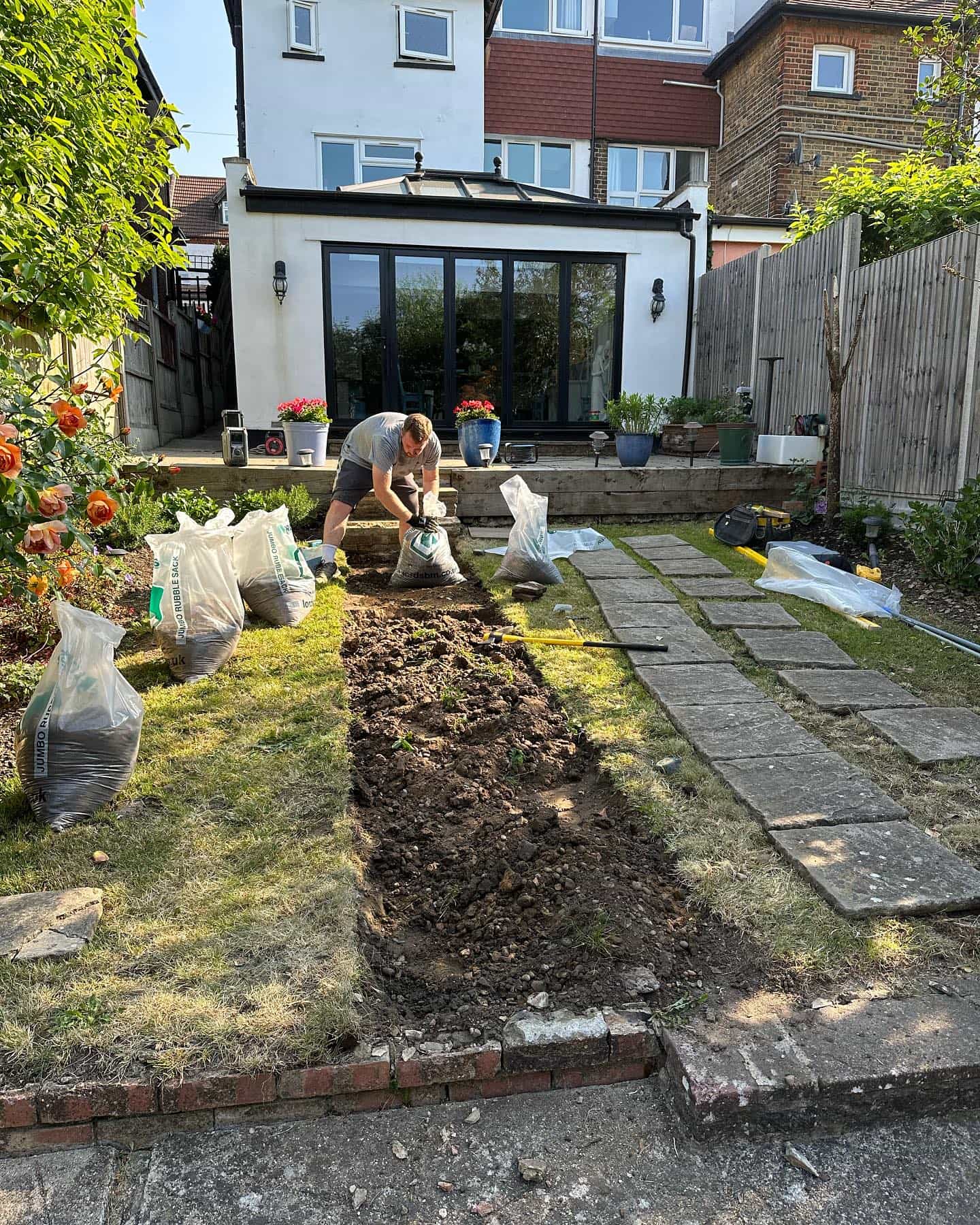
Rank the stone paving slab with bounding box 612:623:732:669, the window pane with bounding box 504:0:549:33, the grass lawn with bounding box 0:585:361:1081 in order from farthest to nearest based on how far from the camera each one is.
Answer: the window pane with bounding box 504:0:549:33
the stone paving slab with bounding box 612:623:732:669
the grass lawn with bounding box 0:585:361:1081

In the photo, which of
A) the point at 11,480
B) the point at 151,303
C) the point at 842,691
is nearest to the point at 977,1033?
the point at 842,691

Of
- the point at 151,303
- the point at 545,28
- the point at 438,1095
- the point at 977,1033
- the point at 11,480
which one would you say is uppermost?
the point at 545,28

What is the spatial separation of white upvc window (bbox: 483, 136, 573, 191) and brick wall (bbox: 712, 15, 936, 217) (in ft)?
11.3

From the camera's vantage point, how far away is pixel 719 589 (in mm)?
6109

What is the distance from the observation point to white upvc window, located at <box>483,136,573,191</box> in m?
16.0

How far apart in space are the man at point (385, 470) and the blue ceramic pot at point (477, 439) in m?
2.42

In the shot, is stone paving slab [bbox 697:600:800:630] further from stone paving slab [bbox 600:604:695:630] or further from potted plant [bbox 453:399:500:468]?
potted plant [bbox 453:399:500:468]

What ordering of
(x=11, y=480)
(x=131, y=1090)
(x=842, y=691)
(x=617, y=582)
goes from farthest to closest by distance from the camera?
(x=617, y=582)
(x=842, y=691)
(x=11, y=480)
(x=131, y=1090)

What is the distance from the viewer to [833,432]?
24.3 ft

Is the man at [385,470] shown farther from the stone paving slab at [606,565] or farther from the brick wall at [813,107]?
the brick wall at [813,107]

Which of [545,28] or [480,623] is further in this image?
[545,28]

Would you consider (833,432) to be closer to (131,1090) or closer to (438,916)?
(438,916)

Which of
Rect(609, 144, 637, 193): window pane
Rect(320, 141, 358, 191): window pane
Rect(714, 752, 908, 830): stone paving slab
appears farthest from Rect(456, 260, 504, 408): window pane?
Rect(714, 752, 908, 830): stone paving slab

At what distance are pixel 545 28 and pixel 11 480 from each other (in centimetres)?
1758
